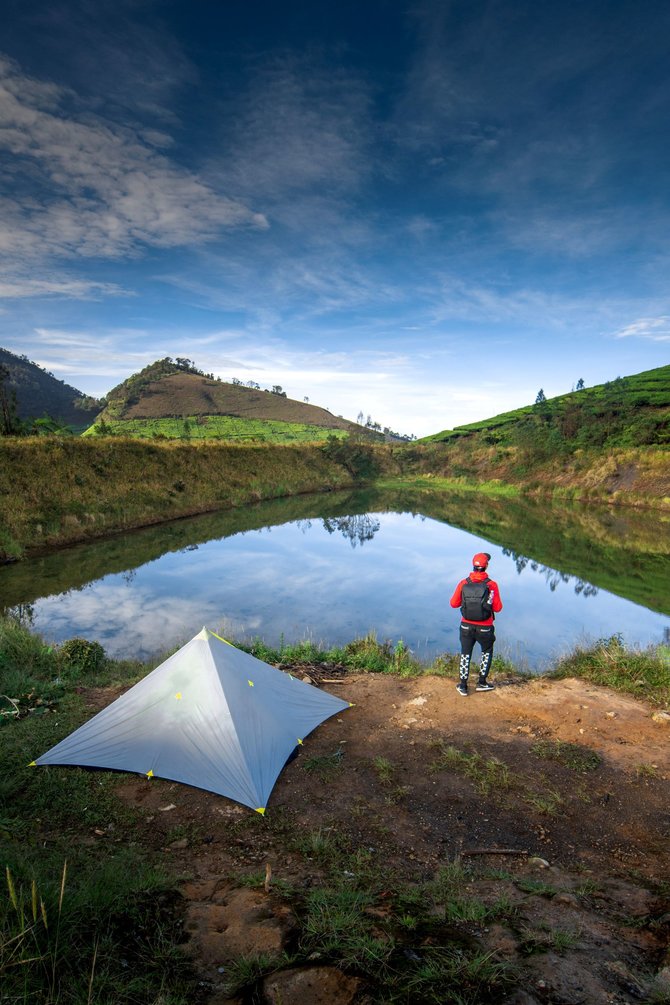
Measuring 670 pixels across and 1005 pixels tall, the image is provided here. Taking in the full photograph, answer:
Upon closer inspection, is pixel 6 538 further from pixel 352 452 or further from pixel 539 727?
pixel 352 452

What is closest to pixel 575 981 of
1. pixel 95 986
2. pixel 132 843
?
pixel 95 986

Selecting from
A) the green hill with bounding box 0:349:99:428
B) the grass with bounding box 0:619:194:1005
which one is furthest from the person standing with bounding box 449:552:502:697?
the green hill with bounding box 0:349:99:428

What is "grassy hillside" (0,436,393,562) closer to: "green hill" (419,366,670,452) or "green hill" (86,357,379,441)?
"green hill" (86,357,379,441)

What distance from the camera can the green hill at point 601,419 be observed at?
42.8 meters

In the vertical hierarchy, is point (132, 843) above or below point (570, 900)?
below

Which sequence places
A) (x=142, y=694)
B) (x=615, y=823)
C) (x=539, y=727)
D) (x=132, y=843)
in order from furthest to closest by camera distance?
(x=539, y=727) → (x=142, y=694) → (x=615, y=823) → (x=132, y=843)

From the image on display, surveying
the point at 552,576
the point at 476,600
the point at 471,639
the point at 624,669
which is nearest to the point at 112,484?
the point at 552,576

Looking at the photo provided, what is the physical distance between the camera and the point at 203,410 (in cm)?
9850

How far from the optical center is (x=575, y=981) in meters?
2.83

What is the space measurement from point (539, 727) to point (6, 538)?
2229 cm

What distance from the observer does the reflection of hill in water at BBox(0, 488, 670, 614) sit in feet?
58.7

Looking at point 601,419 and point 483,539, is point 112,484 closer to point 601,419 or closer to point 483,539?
point 483,539

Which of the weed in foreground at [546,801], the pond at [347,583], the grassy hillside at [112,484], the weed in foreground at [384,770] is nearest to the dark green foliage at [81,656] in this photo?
the pond at [347,583]

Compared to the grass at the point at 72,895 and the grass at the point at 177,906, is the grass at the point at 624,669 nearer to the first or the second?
the grass at the point at 177,906
